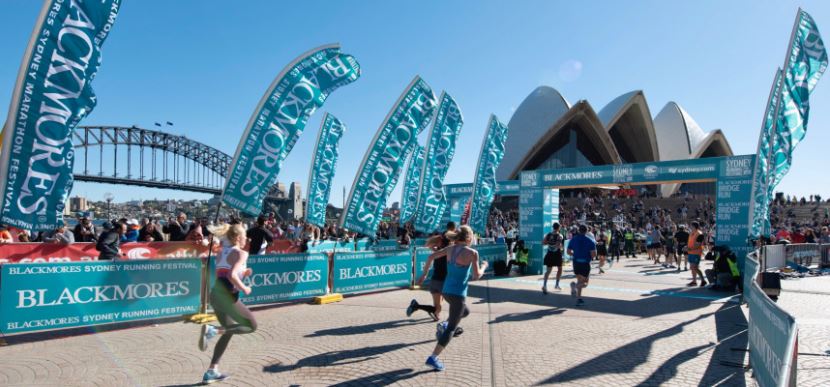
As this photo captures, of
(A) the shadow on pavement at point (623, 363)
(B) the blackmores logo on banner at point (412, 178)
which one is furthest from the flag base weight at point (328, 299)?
(B) the blackmores logo on banner at point (412, 178)

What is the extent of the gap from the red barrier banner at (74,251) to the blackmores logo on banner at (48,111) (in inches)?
114

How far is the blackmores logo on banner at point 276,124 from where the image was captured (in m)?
8.77

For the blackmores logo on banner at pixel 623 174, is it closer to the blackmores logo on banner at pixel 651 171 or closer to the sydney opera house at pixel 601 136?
the blackmores logo on banner at pixel 651 171

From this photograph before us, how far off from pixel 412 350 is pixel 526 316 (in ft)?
9.48

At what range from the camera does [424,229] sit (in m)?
14.6

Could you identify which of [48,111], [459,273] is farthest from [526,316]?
[48,111]

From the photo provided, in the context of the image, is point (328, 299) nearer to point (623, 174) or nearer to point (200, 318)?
point (200, 318)

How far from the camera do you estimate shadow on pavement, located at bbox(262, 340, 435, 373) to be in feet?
16.5

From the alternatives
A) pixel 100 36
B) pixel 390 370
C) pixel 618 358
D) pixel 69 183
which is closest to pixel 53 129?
pixel 69 183

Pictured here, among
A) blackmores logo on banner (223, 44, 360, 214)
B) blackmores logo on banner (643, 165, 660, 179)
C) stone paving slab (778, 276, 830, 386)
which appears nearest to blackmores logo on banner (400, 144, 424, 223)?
blackmores logo on banner (643, 165, 660, 179)

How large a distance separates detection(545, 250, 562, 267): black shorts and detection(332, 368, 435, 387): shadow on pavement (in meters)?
6.12

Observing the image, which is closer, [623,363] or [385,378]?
[385,378]

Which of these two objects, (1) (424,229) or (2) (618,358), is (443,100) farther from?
(2) (618,358)

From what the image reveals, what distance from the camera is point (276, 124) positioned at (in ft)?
30.0
